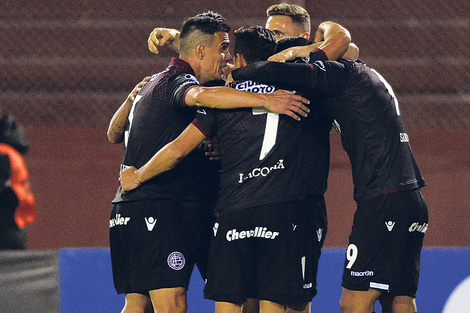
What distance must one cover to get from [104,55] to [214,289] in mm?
5293

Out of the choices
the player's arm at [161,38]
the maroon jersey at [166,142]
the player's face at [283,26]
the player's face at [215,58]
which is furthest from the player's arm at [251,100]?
the player's face at [283,26]

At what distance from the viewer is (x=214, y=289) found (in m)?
3.90

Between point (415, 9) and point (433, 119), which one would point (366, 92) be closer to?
point (433, 119)

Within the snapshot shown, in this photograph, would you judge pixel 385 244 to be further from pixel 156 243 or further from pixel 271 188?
pixel 156 243

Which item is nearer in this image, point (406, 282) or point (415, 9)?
point (406, 282)

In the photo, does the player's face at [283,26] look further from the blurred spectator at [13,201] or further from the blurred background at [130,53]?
the blurred background at [130,53]

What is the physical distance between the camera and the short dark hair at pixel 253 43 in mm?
4062

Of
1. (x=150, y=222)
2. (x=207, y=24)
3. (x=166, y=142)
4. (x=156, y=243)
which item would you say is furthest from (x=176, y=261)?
(x=207, y=24)

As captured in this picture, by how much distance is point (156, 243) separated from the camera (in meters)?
4.14

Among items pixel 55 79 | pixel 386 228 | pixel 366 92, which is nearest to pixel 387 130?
pixel 366 92

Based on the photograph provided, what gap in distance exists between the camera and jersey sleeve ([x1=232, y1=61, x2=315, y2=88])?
3.91 m

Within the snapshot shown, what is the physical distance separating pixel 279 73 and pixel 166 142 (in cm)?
78

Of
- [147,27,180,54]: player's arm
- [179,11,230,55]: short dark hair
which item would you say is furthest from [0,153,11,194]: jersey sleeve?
[179,11,230,55]: short dark hair

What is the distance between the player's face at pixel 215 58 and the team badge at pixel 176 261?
1.04m
